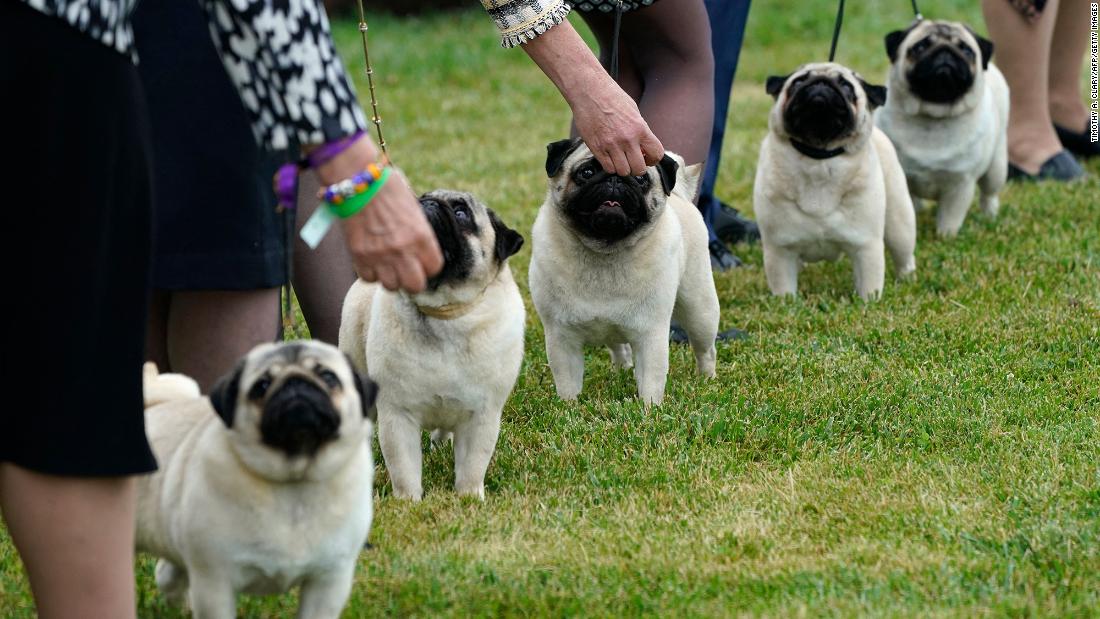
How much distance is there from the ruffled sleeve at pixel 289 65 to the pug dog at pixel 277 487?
1.79 ft

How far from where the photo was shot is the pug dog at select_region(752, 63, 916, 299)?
6086 millimetres

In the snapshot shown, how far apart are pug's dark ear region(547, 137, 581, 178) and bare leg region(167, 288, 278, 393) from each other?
1.55m

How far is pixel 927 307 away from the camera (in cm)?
591

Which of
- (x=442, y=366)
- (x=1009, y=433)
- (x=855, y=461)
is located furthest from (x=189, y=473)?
(x=1009, y=433)

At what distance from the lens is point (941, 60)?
7082 millimetres

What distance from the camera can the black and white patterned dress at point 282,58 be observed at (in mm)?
2314

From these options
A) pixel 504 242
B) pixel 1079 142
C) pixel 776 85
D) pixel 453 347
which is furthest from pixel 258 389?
pixel 1079 142

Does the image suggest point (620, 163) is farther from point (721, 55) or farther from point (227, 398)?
point (721, 55)

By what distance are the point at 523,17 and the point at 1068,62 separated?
20.9 feet

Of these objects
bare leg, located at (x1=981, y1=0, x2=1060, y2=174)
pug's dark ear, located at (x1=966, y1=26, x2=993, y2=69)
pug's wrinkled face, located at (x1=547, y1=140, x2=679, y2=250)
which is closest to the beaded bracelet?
pug's wrinkled face, located at (x1=547, y1=140, x2=679, y2=250)

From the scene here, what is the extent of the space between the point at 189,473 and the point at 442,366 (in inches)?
43.6

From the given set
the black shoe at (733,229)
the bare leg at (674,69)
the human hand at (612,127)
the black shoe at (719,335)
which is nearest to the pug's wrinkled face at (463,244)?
the human hand at (612,127)

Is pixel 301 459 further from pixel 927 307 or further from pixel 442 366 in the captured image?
pixel 927 307

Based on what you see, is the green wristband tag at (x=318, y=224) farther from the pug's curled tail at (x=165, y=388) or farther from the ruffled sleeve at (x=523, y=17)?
the ruffled sleeve at (x=523, y=17)
